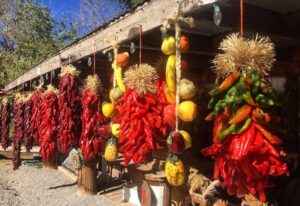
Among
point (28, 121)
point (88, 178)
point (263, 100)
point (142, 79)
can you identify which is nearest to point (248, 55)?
point (263, 100)

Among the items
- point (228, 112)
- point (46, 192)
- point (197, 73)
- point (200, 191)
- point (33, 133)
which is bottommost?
point (46, 192)

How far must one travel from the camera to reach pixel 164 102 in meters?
2.79

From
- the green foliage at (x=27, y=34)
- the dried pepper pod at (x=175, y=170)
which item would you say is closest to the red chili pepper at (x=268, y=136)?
the dried pepper pod at (x=175, y=170)

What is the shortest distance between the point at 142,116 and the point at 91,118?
6.75 feet

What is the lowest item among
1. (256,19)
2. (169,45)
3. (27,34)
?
(169,45)

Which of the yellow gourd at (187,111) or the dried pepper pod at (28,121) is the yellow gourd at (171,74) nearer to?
the yellow gourd at (187,111)

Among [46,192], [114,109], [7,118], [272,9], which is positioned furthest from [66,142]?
[7,118]

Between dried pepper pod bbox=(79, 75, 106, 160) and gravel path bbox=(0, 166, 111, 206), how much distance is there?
120 cm

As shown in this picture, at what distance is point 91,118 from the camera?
4609 mm

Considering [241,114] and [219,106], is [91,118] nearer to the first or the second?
A: [219,106]

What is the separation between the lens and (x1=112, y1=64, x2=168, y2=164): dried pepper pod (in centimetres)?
262

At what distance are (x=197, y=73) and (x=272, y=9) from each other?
2.97 metres

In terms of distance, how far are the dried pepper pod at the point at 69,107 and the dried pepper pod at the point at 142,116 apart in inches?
80.7

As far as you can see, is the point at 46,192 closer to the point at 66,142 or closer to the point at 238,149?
the point at 66,142
